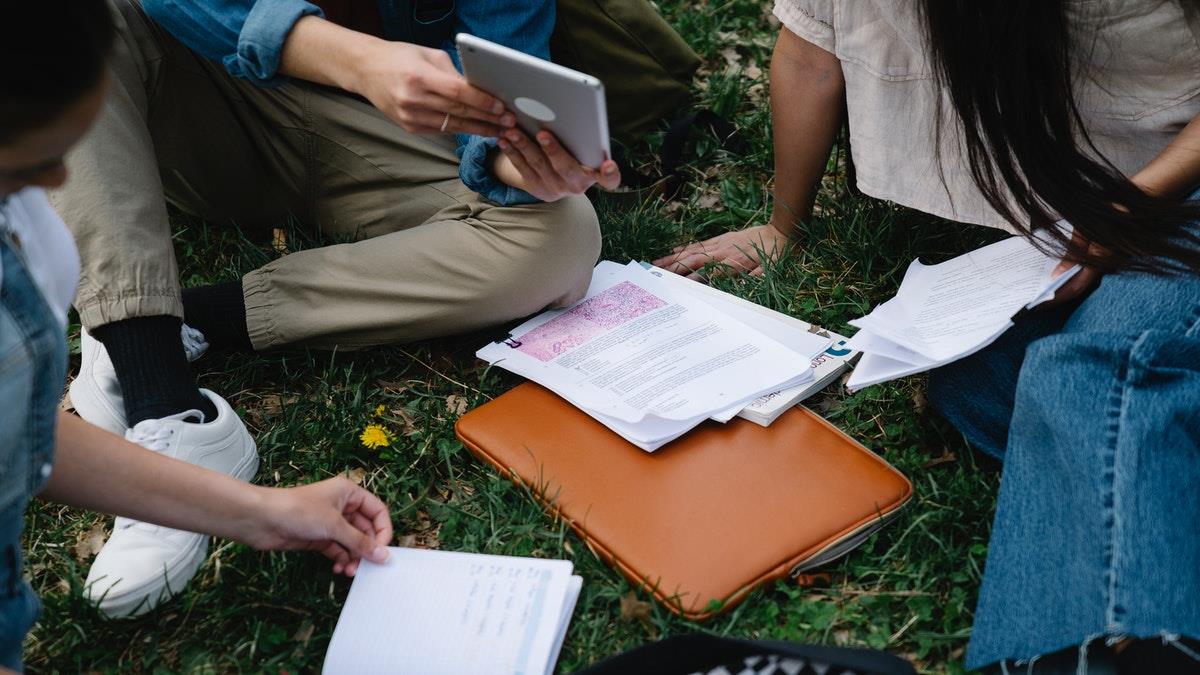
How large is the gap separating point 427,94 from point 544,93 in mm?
241

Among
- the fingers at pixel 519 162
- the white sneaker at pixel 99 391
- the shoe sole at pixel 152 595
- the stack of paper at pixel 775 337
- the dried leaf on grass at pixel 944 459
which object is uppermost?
the fingers at pixel 519 162

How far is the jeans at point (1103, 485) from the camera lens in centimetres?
133

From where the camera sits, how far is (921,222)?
2.37 m

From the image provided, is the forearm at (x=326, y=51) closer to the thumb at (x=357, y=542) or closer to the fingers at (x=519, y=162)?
the fingers at (x=519, y=162)

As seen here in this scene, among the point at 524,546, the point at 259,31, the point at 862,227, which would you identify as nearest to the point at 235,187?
the point at 259,31

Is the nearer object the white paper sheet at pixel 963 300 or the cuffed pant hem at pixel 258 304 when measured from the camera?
Result: the white paper sheet at pixel 963 300

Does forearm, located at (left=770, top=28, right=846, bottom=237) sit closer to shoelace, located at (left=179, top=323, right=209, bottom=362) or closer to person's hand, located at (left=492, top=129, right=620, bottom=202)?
person's hand, located at (left=492, top=129, right=620, bottom=202)

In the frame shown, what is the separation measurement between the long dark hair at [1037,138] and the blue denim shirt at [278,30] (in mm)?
781

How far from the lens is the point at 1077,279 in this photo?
1731 mm

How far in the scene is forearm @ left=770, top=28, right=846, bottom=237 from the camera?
2.20 m

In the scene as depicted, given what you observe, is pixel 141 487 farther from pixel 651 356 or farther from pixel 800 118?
pixel 800 118

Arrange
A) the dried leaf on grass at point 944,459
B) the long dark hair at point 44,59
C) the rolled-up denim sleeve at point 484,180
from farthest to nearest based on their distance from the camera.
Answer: the rolled-up denim sleeve at point 484,180 < the dried leaf on grass at point 944,459 < the long dark hair at point 44,59

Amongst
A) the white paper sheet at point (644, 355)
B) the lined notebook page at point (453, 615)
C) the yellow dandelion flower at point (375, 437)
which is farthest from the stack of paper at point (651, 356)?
the lined notebook page at point (453, 615)

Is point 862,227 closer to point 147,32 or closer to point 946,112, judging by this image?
point 946,112
